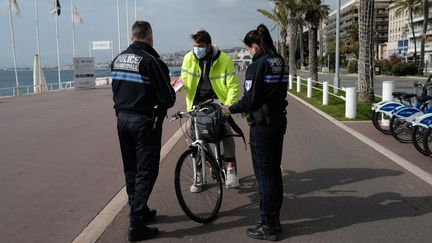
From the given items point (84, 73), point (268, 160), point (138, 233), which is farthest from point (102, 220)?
point (84, 73)

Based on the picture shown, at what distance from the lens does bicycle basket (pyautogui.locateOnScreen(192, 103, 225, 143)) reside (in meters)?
4.95

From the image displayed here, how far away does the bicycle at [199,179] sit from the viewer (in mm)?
4770

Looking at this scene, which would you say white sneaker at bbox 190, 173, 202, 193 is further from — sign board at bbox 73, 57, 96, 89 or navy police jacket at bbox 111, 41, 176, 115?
sign board at bbox 73, 57, 96, 89

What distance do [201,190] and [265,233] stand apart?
962 millimetres

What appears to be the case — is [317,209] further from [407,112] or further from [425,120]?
[407,112]

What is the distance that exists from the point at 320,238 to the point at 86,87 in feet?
110

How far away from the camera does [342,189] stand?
587 cm

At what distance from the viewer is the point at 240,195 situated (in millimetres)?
5656

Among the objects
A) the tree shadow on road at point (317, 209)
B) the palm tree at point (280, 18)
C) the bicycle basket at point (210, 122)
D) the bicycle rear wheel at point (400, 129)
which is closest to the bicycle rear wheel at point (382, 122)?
the bicycle rear wheel at point (400, 129)

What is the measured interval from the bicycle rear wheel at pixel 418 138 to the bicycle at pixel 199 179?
13.7ft

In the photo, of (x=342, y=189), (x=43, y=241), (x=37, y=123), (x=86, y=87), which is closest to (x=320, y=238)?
(x=342, y=189)

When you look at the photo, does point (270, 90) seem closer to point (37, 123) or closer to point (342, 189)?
point (342, 189)

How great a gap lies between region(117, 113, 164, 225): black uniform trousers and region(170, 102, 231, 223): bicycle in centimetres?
42

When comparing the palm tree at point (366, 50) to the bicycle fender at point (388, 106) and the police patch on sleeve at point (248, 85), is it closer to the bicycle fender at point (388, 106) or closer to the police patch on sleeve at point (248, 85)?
the bicycle fender at point (388, 106)
